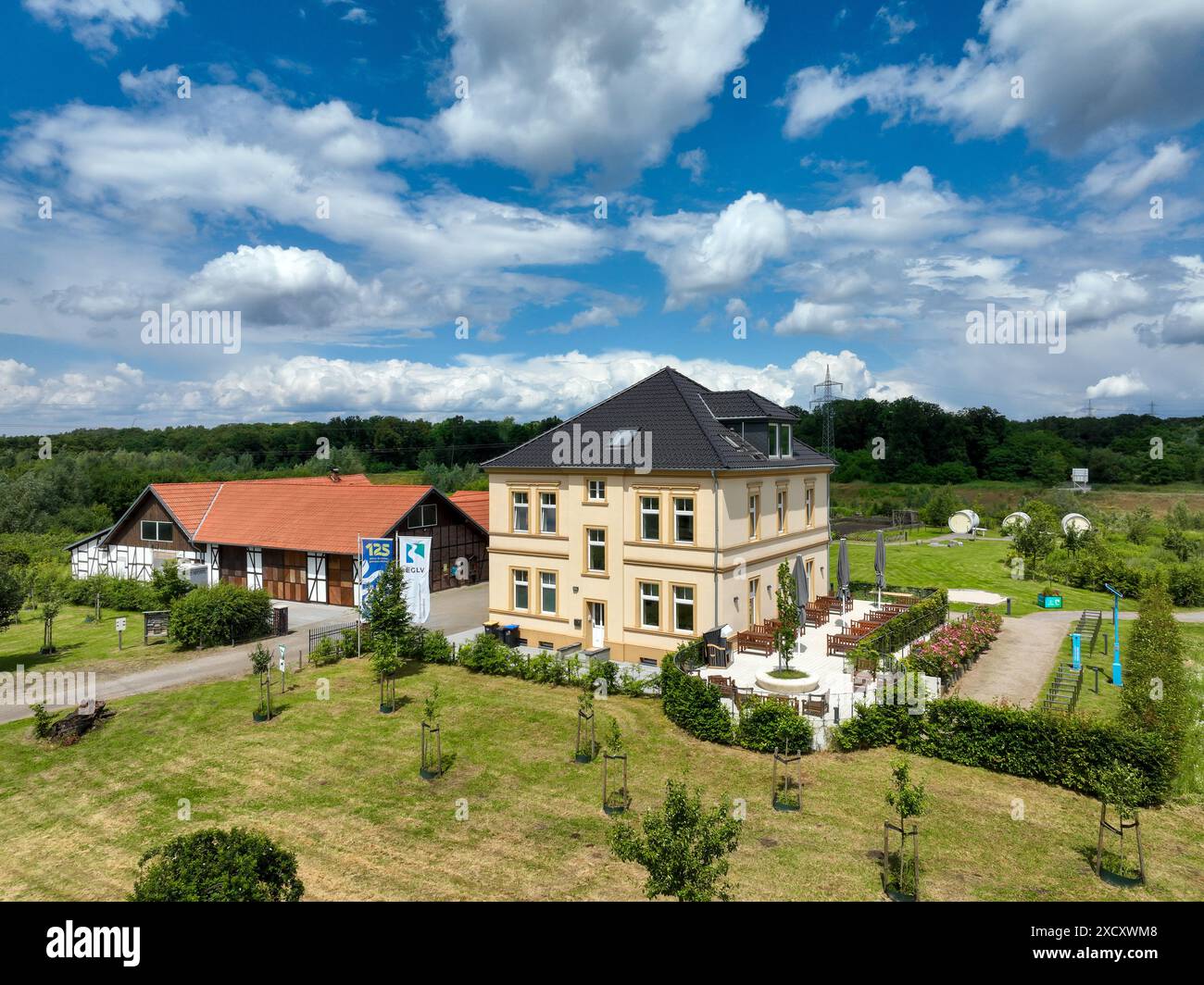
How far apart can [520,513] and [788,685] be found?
1189 cm

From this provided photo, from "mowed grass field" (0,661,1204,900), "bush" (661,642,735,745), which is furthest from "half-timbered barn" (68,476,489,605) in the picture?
"bush" (661,642,735,745)

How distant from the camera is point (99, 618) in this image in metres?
34.5

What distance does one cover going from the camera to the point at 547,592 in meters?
25.8

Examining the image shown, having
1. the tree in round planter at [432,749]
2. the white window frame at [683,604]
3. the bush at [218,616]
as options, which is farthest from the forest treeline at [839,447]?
the tree in round planter at [432,749]

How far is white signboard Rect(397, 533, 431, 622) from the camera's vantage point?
80.8 ft

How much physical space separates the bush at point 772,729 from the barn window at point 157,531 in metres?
35.7

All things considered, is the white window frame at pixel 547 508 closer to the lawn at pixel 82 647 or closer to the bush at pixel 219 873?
the lawn at pixel 82 647

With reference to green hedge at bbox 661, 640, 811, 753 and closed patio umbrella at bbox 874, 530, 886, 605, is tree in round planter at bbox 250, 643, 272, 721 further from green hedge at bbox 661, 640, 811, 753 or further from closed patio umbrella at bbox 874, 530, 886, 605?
closed patio umbrella at bbox 874, 530, 886, 605

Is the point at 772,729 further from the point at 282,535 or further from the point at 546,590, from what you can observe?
the point at 282,535

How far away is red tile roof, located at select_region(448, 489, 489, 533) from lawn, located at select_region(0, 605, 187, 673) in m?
16.6

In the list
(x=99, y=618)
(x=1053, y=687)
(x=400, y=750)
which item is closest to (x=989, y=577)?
(x=1053, y=687)
